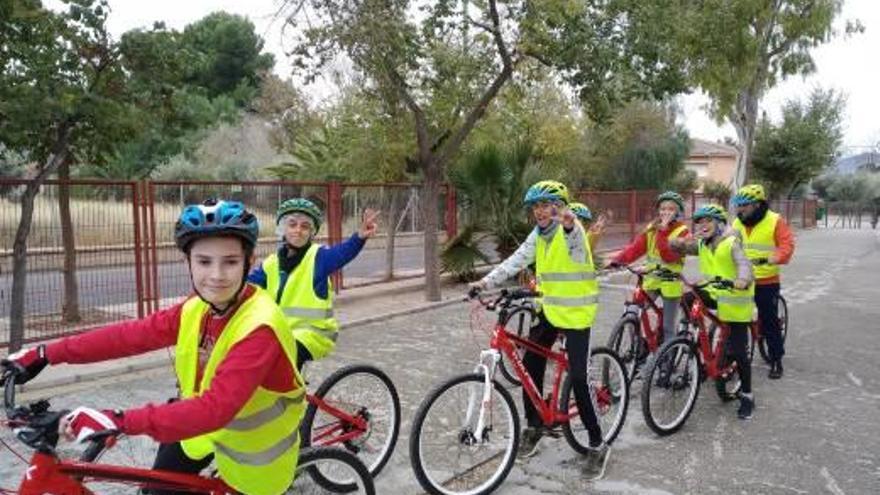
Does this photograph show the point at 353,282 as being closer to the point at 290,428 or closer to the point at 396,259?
the point at 396,259

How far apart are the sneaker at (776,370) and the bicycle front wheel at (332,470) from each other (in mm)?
5779

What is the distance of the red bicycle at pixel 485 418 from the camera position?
4699mm

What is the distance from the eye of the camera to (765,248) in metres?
7.77

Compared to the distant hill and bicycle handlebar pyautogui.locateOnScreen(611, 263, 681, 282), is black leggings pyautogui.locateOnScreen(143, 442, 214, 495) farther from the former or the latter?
the distant hill

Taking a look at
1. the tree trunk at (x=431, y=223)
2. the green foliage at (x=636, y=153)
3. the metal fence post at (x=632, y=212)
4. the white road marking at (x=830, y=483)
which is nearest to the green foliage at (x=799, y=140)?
the green foliage at (x=636, y=153)

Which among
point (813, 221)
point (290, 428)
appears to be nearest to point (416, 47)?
point (290, 428)

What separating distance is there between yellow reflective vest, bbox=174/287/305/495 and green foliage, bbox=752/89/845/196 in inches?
1532

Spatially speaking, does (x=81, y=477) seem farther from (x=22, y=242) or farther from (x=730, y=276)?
(x=22, y=242)

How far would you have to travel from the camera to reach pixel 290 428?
9.60 ft

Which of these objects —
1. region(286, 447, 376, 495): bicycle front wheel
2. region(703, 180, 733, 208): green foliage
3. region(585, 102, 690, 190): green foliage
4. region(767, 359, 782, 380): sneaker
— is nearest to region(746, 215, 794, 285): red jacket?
region(767, 359, 782, 380): sneaker

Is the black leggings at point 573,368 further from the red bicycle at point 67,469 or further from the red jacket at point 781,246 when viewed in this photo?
the red jacket at point 781,246

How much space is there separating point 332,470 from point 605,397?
2.76 m

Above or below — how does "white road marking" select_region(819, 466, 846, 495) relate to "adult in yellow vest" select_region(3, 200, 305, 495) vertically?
below

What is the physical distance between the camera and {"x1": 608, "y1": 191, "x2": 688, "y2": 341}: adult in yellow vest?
7.41 metres
